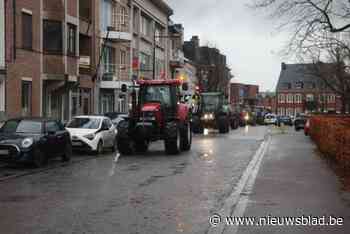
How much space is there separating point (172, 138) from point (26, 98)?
9867mm

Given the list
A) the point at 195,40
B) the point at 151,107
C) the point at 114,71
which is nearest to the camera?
the point at 151,107

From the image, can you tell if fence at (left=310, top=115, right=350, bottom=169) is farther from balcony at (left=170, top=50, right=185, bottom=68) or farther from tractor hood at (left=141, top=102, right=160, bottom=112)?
balcony at (left=170, top=50, right=185, bottom=68)

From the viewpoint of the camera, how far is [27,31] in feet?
98.7

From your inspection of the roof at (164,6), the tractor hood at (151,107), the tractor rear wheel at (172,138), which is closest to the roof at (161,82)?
the tractor hood at (151,107)

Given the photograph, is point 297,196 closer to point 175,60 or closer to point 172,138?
point 172,138

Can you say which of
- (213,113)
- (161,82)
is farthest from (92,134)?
(213,113)

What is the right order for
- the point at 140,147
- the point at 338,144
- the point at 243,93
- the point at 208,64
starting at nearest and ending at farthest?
1. the point at 338,144
2. the point at 140,147
3. the point at 208,64
4. the point at 243,93

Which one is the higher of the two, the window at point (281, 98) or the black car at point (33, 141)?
the window at point (281, 98)

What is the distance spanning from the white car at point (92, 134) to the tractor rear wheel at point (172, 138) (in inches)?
101

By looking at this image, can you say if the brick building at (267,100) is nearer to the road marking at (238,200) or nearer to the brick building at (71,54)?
the brick building at (71,54)

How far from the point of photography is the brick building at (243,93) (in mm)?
141500

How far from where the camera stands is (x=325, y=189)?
13570 mm

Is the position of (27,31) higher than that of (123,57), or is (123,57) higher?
(123,57)

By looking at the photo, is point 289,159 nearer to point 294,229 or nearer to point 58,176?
point 58,176
